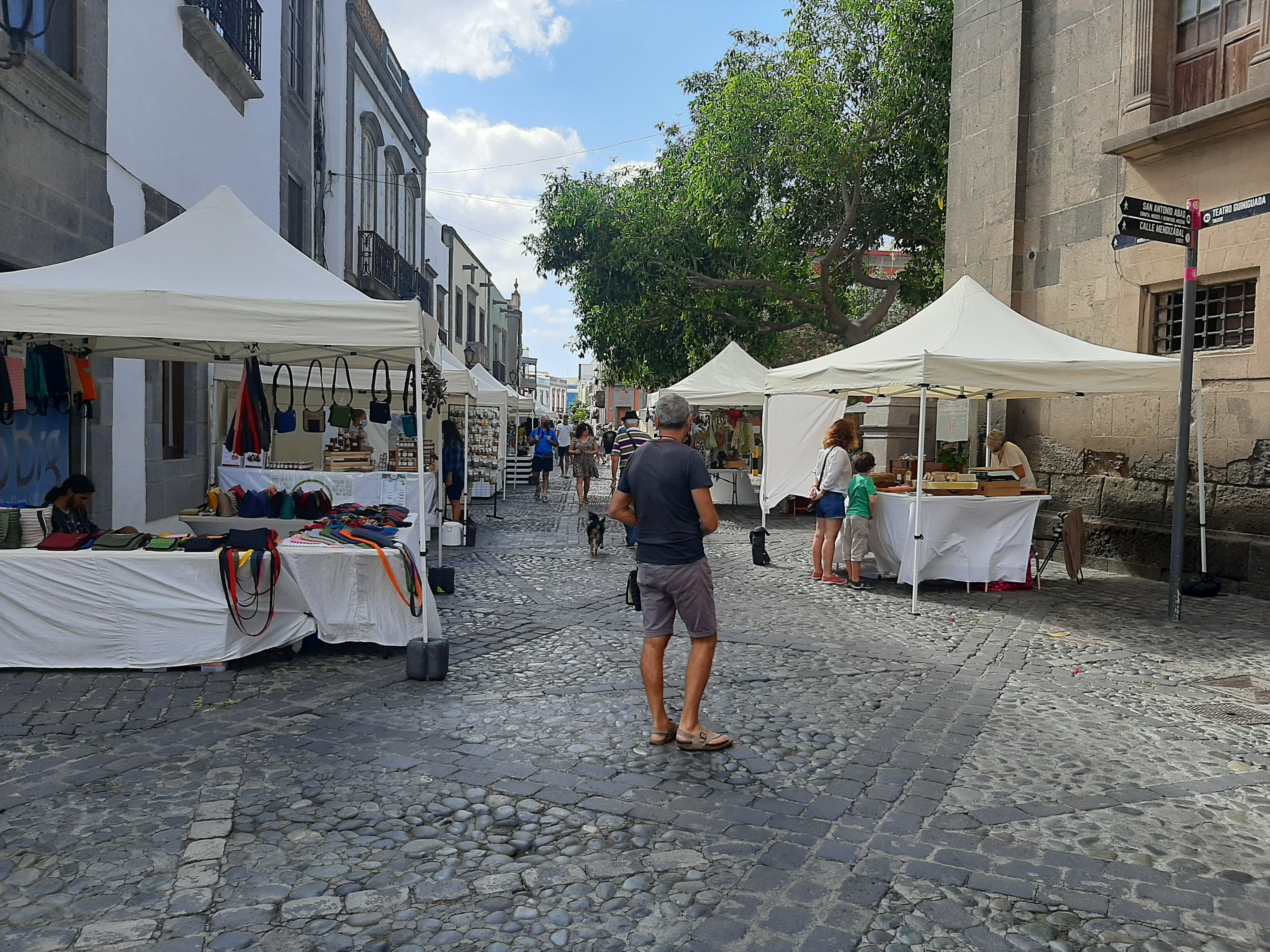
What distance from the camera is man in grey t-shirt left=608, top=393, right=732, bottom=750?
4.69 metres

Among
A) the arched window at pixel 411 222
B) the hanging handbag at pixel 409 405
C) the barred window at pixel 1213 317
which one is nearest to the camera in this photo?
the hanging handbag at pixel 409 405

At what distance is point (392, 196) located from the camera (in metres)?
24.0

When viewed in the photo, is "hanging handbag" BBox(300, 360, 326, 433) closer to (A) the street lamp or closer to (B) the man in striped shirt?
(B) the man in striped shirt

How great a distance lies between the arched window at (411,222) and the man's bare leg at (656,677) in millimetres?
21821

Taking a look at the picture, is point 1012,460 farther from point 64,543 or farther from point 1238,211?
point 64,543

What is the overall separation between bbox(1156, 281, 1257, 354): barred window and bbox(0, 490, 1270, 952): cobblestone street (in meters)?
3.92

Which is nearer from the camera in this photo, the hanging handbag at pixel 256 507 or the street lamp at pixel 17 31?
the street lamp at pixel 17 31

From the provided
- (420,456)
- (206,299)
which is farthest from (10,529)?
(420,456)

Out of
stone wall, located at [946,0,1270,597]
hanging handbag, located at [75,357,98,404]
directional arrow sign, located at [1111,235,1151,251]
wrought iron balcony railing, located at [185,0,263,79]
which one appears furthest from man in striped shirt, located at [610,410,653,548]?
wrought iron balcony railing, located at [185,0,263,79]

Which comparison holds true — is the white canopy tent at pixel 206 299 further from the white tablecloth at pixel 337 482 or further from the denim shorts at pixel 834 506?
the denim shorts at pixel 834 506

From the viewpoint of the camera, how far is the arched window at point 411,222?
84.1 ft

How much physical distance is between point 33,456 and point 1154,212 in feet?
29.7

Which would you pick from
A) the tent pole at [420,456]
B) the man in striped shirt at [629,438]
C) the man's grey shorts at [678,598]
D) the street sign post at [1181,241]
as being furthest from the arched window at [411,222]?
the man's grey shorts at [678,598]

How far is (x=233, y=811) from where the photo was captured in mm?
3836
